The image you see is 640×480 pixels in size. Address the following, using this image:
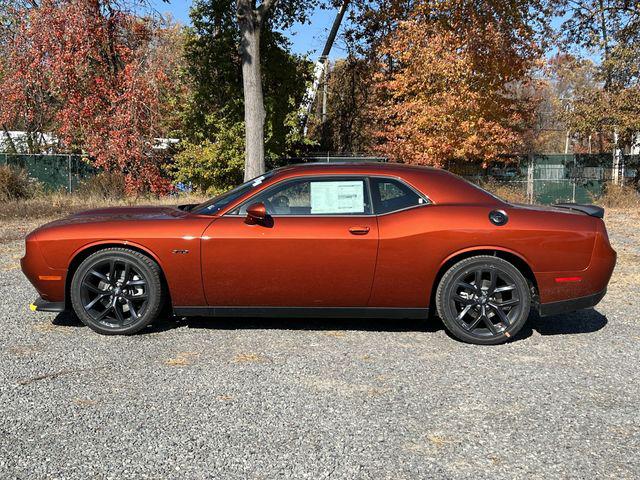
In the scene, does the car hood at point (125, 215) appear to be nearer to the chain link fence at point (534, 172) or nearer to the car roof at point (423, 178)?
the car roof at point (423, 178)

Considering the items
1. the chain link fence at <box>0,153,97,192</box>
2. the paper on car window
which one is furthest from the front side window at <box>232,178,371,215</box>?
the chain link fence at <box>0,153,97,192</box>

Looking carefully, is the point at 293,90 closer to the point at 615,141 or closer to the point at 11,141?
the point at 11,141

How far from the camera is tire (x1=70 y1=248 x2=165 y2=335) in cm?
480

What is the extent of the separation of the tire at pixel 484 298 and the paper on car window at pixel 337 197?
963 millimetres

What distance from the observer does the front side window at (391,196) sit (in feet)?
15.9

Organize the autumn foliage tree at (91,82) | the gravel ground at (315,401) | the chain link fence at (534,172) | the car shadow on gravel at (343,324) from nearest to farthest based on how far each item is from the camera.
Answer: the gravel ground at (315,401), the car shadow on gravel at (343,324), the autumn foliage tree at (91,82), the chain link fence at (534,172)

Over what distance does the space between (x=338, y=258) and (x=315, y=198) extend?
587mm

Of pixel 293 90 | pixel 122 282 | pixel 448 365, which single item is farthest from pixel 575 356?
pixel 293 90

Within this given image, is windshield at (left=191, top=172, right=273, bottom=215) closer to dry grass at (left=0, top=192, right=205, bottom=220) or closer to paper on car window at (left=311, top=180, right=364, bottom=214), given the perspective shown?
paper on car window at (left=311, top=180, right=364, bottom=214)

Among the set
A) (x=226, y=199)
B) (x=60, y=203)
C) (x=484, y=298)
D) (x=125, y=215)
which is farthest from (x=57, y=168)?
(x=484, y=298)

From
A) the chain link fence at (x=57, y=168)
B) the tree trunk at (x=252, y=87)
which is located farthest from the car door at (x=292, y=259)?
the chain link fence at (x=57, y=168)

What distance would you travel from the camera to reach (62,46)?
57.0ft

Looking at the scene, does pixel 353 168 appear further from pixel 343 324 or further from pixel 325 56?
pixel 325 56

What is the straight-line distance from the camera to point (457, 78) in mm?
17750
